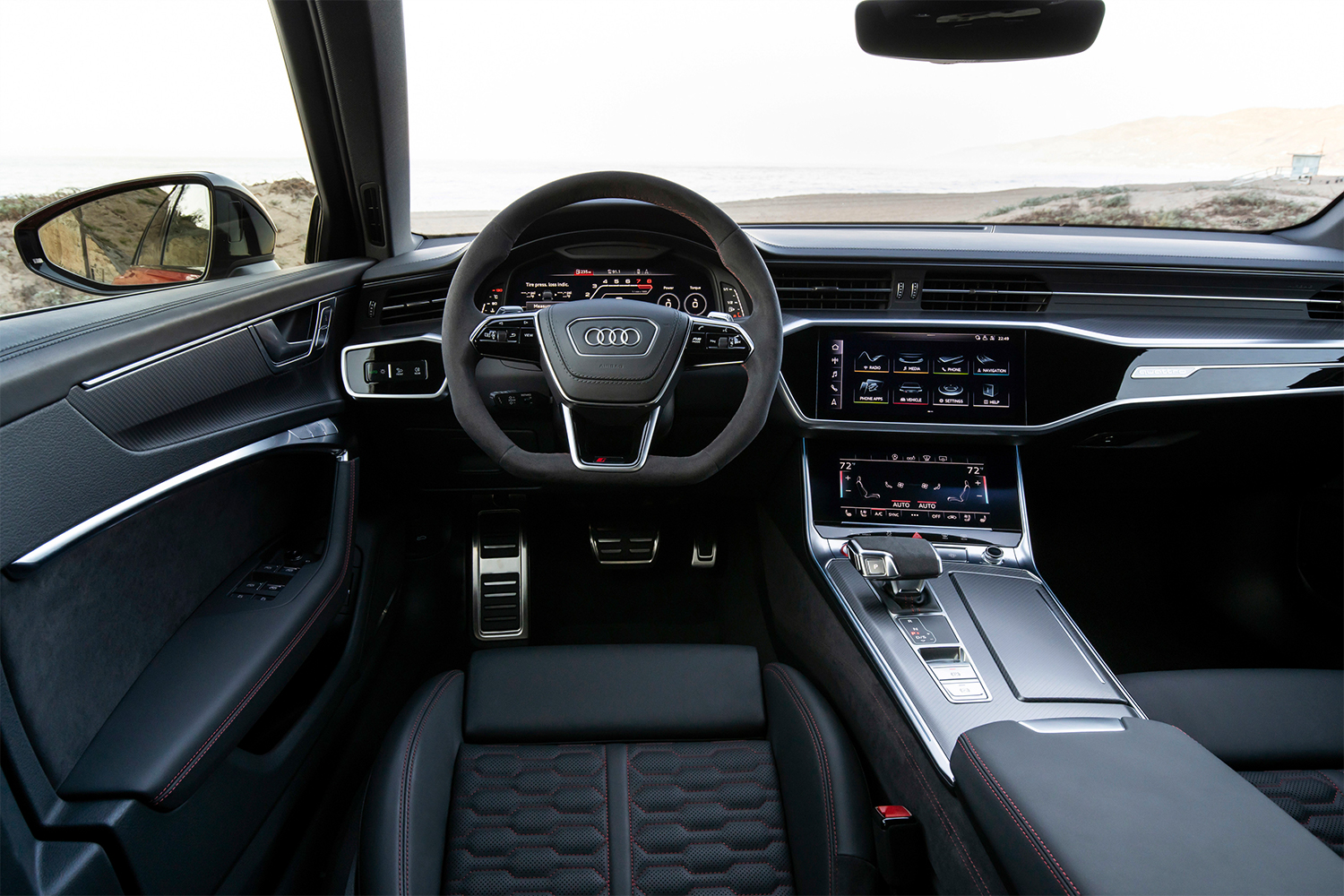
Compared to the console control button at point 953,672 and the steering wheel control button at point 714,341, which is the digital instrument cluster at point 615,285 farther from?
the console control button at point 953,672

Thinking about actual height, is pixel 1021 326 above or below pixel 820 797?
above

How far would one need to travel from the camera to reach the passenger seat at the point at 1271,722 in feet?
4.82

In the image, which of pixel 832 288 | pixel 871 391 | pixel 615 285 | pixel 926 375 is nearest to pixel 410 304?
pixel 615 285

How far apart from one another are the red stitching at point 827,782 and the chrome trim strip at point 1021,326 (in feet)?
2.95

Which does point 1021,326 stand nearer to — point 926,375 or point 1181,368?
point 926,375

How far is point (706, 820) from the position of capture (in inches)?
57.0

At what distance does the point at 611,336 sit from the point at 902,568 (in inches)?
33.8

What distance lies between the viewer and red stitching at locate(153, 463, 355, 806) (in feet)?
3.75

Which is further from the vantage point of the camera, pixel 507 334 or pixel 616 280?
pixel 616 280

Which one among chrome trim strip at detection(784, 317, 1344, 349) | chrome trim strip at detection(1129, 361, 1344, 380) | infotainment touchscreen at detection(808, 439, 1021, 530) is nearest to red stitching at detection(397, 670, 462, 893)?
infotainment touchscreen at detection(808, 439, 1021, 530)

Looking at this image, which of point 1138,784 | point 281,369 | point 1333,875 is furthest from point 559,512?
point 1333,875

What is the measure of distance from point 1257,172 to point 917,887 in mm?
2112

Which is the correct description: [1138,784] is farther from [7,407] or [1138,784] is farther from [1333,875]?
[7,407]

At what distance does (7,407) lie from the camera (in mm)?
959
